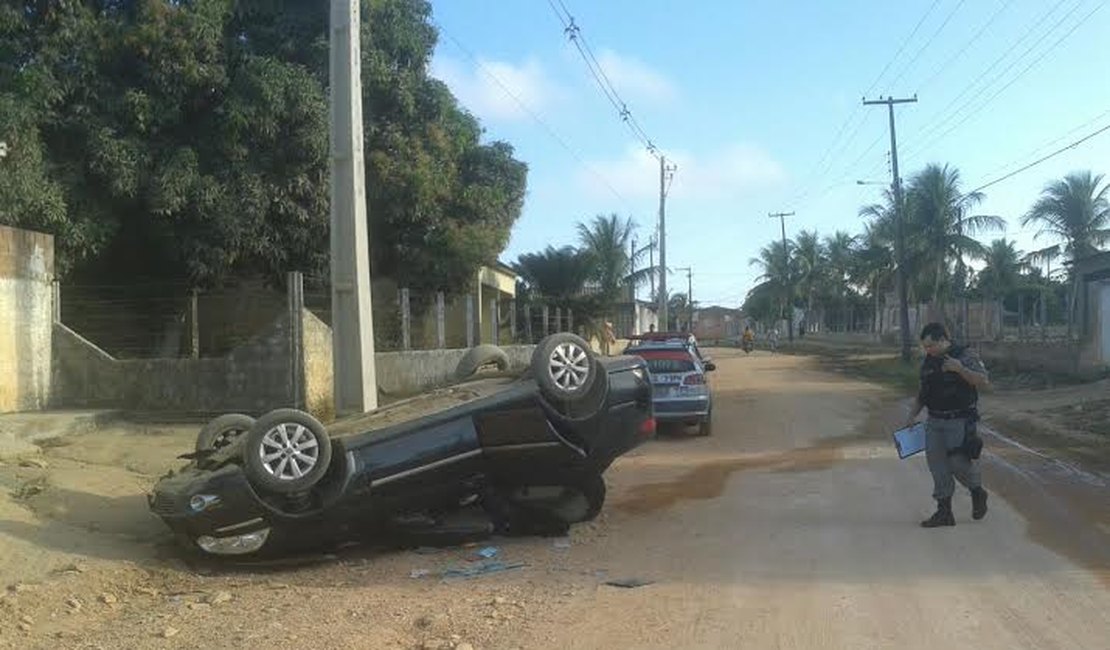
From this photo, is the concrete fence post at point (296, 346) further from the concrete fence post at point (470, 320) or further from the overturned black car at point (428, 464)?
the concrete fence post at point (470, 320)

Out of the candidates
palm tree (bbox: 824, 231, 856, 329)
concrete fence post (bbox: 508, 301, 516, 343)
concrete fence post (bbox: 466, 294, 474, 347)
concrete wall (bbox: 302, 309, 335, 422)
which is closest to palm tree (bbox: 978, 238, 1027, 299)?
palm tree (bbox: 824, 231, 856, 329)

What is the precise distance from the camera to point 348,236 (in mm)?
11469

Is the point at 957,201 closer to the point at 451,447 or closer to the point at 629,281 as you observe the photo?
the point at 629,281

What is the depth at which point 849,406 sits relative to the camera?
2048 cm

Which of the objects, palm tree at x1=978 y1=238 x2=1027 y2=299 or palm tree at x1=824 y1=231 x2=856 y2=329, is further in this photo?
palm tree at x1=824 y1=231 x2=856 y2=329

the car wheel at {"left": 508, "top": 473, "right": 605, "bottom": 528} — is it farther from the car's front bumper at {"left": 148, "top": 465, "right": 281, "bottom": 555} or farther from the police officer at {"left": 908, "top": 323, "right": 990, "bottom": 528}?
the police officer at {"left": 908, "top": 323, "right": 990, "bottom": 528}

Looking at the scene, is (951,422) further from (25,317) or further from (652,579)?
(25,317)

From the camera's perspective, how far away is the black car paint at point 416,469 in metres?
7.27

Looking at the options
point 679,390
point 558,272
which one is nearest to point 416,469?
point 679,390

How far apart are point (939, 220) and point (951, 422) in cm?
3875

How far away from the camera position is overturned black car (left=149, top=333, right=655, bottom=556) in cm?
726

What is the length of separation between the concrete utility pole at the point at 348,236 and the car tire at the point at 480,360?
1.82m

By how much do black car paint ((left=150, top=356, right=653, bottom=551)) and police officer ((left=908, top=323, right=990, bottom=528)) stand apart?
2.61 metres

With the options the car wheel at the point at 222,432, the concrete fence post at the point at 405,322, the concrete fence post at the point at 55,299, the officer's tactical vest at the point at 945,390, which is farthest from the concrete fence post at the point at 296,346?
the officer's tactical vest at the point at 945,390
